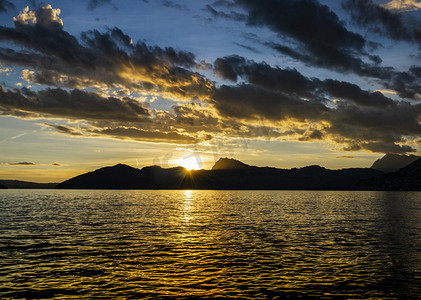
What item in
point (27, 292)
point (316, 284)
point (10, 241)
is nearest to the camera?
point (27, 292)

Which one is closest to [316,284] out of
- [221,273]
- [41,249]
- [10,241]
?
[221,273]

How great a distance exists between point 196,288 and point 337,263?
53.5 ft

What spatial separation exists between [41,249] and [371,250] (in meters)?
40.5

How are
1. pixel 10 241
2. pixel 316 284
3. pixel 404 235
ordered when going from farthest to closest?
pixel 404 235 < pixel 10 241 < pixel 316 284

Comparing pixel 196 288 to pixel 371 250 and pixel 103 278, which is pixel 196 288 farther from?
pixel 371 250

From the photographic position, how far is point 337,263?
33344 mm

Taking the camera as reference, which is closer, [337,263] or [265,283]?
[265,283]

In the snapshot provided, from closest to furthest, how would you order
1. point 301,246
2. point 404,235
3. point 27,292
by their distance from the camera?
point 27,292 < point 301,246 < point 404,235

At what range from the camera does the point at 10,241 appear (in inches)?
1799

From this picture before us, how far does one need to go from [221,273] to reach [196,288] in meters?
5.06

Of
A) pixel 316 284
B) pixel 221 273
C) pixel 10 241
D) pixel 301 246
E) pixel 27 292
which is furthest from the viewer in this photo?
pixel 10 241

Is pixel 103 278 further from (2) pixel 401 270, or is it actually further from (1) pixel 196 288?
(2) pixel 401 270

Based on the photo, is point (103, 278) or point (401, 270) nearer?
point (103, 278)

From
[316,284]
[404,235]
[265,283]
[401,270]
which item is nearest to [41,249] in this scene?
[265,283]
